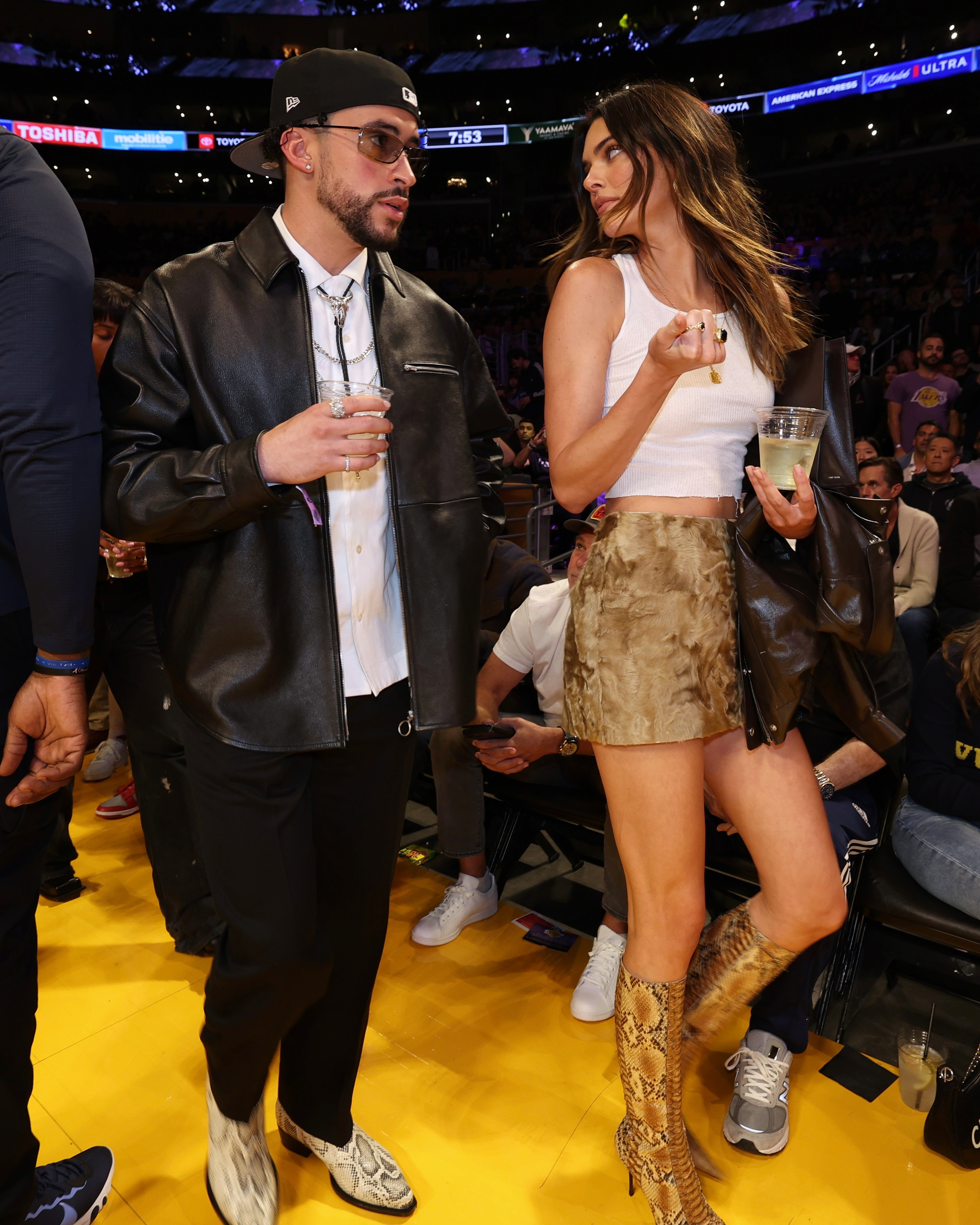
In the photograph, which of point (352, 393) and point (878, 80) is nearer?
point (352, 393)

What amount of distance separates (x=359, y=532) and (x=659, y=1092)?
1.13 meters

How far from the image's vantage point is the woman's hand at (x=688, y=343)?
1.25m

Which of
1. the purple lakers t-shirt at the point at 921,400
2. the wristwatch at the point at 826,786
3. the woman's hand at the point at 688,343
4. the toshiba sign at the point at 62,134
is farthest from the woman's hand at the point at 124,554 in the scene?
the toshiba sign at the point at 62,134

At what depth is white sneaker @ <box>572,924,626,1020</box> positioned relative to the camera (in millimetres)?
2359

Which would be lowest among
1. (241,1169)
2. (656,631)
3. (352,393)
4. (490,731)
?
(241,1169)

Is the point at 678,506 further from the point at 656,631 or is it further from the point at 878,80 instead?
the point at 878,80

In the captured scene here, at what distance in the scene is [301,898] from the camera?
1.49 metres

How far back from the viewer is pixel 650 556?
1501 millimetres

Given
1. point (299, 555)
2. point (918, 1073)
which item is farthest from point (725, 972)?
point (299, 555)

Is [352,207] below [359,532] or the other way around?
the other way around

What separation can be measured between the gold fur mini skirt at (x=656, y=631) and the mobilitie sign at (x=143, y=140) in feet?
84.5

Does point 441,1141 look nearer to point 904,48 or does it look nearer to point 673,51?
point 904,48

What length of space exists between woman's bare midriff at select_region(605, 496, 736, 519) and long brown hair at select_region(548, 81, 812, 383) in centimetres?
26

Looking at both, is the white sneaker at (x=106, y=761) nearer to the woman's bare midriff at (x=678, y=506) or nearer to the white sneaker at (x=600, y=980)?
the white sneaker at (x=600, y=980)
